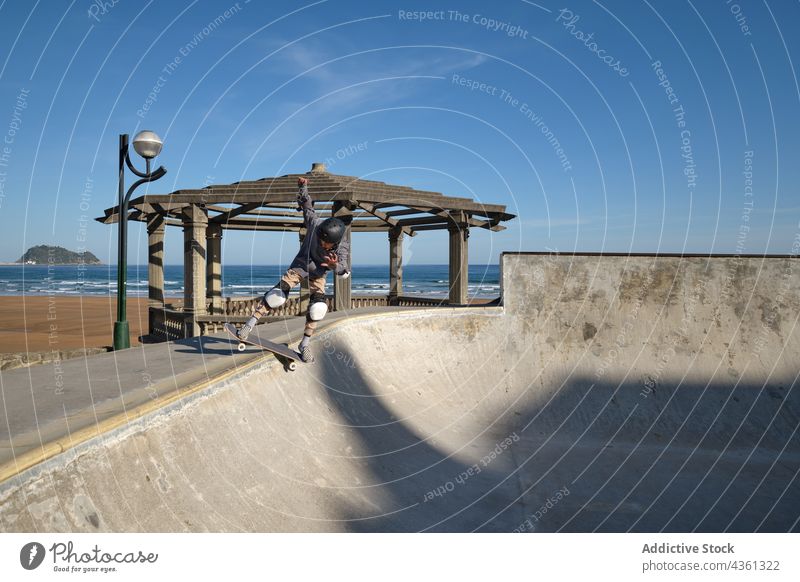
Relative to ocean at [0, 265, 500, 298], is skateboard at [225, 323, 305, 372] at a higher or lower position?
higher

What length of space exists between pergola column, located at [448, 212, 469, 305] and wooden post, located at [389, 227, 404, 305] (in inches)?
181

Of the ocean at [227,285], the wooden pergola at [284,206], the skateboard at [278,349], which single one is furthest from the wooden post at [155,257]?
the ocean at [227,285]

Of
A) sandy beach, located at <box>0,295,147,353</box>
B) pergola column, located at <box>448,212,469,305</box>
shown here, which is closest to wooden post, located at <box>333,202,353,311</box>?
pergola column, located at <box>448,212,469,305</box>

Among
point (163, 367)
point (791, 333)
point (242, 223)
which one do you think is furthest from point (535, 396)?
point (242, 223)

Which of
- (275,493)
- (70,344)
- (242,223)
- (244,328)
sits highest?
(242,223)

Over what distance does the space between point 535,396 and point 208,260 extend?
14.9 metres

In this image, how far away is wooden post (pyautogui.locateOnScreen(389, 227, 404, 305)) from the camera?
2022cm

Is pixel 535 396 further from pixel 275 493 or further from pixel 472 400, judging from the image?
pixel 275 493

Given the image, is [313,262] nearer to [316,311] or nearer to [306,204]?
[316,311]

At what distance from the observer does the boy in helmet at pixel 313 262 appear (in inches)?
233

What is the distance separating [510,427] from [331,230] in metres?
5.96

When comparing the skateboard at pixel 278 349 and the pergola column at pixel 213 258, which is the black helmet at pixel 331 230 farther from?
the pergola column at pixel 213 258

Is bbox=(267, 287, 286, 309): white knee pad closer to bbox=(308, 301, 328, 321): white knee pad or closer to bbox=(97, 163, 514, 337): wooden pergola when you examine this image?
bbox=(308, 301, 328, 321): white knee pad

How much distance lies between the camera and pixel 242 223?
19516mm
